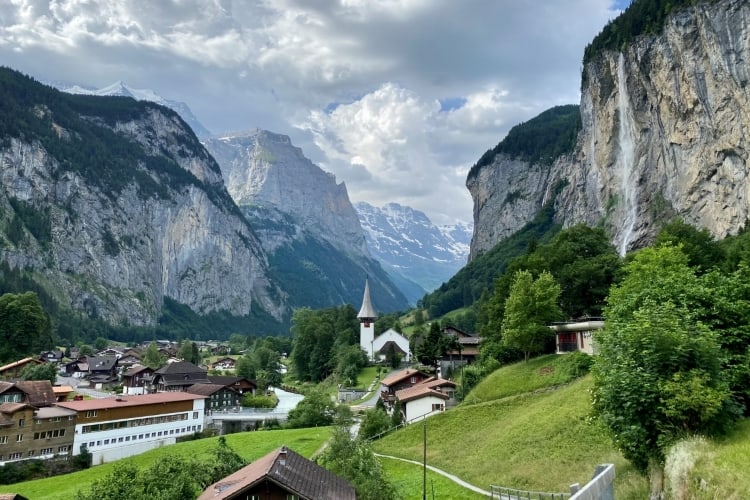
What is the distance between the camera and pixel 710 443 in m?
16.2

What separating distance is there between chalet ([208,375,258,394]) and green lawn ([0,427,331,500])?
2857cm

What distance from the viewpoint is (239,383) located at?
97625 mm

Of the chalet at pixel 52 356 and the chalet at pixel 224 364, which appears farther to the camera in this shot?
the chalet at pixel 224 364

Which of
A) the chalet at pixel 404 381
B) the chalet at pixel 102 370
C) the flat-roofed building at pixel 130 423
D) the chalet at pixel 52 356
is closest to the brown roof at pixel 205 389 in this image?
the flat-roofed building at pixel 130 423

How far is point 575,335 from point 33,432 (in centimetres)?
5817

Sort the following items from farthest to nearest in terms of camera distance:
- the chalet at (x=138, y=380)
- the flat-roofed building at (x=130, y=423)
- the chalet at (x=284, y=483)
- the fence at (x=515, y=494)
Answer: the chalet at (x=138, y=380), the flat-roofed building at (x=130, y=423), the chalet at (x=284, y=483), the fence at (x=515, y=494)

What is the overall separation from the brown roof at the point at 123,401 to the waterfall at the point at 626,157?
9334 cm

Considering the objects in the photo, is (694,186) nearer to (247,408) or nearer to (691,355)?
(247,408)

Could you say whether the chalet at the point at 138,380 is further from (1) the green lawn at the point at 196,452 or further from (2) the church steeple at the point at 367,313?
(2) the church steeple at the point at 367,313

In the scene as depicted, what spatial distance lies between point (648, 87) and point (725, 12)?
23.2 metres

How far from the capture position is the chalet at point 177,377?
96375 mm

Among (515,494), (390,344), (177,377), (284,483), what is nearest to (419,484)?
(515,494)

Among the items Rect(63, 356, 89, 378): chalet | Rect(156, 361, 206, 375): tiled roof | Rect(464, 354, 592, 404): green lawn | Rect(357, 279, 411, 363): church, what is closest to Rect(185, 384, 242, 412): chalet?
Rect(156, 361, 206, 375): tiled roof

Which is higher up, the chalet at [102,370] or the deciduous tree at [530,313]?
the deciduous tree at [530,313]
